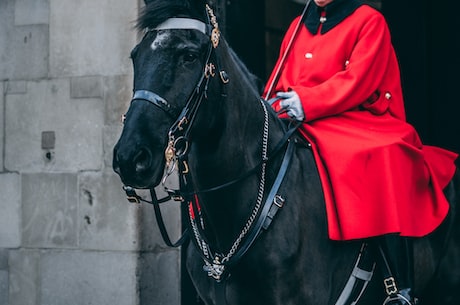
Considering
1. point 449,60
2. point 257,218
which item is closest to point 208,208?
point 257,218

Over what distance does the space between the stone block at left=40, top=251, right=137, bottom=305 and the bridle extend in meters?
1.85

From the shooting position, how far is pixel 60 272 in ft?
22.7

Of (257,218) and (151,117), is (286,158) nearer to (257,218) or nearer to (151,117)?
(257,218)

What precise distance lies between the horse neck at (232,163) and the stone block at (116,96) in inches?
89.7

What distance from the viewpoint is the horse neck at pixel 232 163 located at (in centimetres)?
426


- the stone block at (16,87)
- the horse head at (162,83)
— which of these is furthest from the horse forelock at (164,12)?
the stone block at (16,87)

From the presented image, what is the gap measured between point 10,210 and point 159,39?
3.54 metres

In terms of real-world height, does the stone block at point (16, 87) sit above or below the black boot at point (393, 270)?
above

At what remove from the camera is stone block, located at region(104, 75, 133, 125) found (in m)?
6.66

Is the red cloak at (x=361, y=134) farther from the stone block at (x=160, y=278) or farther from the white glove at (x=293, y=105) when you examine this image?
the stone block at (x=160, y=278)

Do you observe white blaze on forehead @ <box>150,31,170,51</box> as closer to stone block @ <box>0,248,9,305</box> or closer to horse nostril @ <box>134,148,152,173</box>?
horse nostril @ <box>134,148,152,173</box>

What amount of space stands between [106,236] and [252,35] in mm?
2167

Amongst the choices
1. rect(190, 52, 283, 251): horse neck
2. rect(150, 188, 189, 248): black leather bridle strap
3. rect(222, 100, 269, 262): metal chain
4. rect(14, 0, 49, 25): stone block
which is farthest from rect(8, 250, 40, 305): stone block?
rect(222, 100, 269, 262): metal chain

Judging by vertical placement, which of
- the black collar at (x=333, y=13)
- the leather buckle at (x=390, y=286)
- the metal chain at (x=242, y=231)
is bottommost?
the leather buckle at (x=390, y=286)
